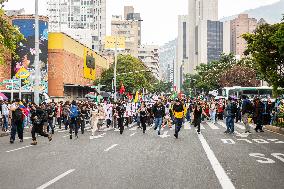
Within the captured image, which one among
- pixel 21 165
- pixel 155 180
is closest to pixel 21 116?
pixel 21 165

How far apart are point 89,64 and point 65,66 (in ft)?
53.9

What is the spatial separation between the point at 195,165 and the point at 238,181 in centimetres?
246

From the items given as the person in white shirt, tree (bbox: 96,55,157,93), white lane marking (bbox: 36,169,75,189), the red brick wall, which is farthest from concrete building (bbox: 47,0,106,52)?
white lane marking (bbox: 36,169,75,189)

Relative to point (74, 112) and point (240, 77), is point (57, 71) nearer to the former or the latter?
point (240, 77)

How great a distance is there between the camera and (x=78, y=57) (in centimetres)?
7281

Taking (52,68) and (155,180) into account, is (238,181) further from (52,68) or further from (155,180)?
(52,68)

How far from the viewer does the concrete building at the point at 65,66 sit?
62.7 metres

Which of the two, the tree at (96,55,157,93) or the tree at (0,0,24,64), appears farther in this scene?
the tree at (96,55,157,93)

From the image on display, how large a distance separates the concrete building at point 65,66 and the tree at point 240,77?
75.5ft

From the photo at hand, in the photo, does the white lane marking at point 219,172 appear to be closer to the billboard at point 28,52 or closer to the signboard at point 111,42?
the billboard at point 28,52

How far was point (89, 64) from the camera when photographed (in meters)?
80.6

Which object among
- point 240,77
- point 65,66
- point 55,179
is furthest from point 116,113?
point 240,77

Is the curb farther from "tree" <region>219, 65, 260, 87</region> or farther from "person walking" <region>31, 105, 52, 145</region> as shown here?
"tree" <region>219, 65, 260, 87</region>

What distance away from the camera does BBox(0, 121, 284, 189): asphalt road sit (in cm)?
895
